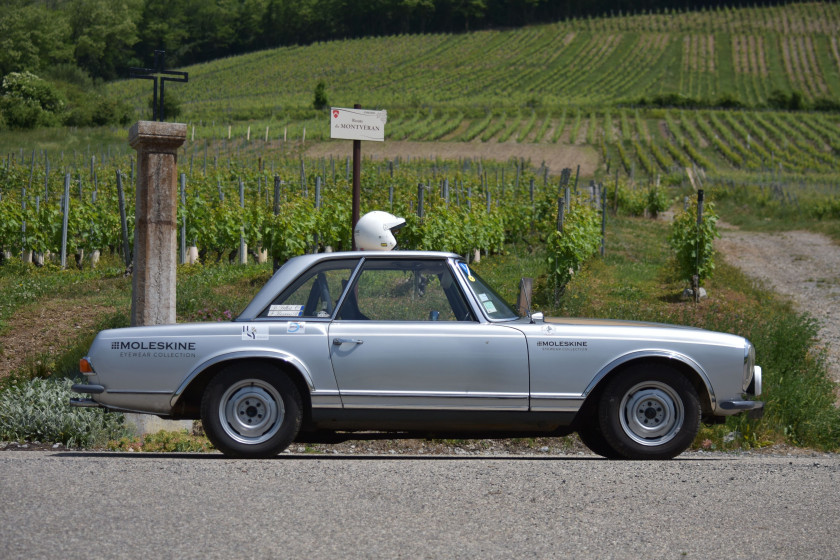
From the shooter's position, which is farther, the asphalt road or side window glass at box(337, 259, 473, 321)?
side window glass at box(337, 259, 473, 321)

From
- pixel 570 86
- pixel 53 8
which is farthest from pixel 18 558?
pixel 53 8

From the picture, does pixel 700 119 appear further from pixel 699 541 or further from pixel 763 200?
pixel 699 541

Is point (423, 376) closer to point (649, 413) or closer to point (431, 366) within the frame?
point (431, 366)

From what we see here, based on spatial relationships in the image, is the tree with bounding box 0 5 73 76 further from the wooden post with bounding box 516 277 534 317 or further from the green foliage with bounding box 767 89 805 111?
the wooden post with bounding box 516 277 534 317

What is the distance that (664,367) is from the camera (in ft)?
22.3

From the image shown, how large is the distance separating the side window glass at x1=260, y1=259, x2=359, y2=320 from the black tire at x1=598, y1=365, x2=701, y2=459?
6.37 feet

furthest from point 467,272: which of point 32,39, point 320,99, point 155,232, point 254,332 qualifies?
point 32,39

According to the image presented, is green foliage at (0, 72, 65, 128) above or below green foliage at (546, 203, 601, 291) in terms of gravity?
above

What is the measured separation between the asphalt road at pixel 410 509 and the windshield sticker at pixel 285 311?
3.25 feet

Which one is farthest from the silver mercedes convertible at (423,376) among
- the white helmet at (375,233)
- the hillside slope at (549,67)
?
the hillside slope at (549,67)

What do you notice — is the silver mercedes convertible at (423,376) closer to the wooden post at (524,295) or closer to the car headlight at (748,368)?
the car headlight at (748,368)

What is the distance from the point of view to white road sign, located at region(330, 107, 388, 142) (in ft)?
34.0

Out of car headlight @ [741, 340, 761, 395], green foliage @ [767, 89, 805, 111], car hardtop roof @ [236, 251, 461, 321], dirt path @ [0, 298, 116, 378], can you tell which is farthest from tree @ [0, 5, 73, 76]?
car headlight @ [741, 340, 761, 395]

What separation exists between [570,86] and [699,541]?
94.6m
